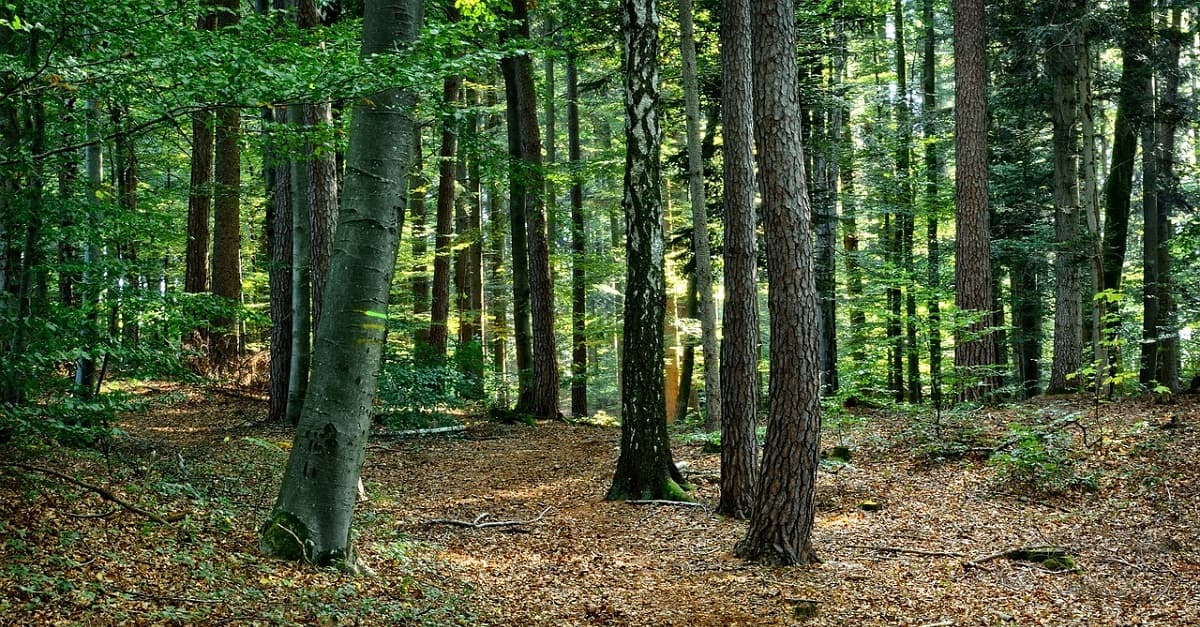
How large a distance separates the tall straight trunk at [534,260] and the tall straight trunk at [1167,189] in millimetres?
10646

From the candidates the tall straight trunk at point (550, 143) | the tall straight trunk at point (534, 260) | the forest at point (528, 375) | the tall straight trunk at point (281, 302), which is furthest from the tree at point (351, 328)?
the tall straight trunk at point (550, 143)

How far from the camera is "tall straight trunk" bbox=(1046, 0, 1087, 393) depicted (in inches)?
595

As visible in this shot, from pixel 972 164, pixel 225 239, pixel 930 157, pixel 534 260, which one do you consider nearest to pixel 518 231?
pixel 534 260

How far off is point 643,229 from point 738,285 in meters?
1.20

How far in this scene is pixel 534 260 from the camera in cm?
1509

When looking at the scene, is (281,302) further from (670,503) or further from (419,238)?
(419,238)

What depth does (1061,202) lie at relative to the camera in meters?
15.8

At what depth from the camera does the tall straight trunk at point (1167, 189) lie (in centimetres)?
1372

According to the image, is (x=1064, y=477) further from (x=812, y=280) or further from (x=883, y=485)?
(x=812, y=280)

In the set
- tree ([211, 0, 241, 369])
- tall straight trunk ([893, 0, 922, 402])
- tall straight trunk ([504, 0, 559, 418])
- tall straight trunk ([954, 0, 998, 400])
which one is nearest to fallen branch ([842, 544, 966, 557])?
tall straight trunk ([954, 0, 998, 400])

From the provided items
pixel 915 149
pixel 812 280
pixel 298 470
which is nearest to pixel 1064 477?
pixel 812 280

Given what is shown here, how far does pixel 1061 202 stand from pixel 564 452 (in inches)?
459

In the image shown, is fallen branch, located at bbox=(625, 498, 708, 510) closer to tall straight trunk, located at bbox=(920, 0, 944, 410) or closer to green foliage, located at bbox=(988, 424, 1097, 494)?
green foliage, located at bbox=(988, 424, 1097, 494)

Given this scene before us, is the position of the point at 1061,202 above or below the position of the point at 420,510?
above
